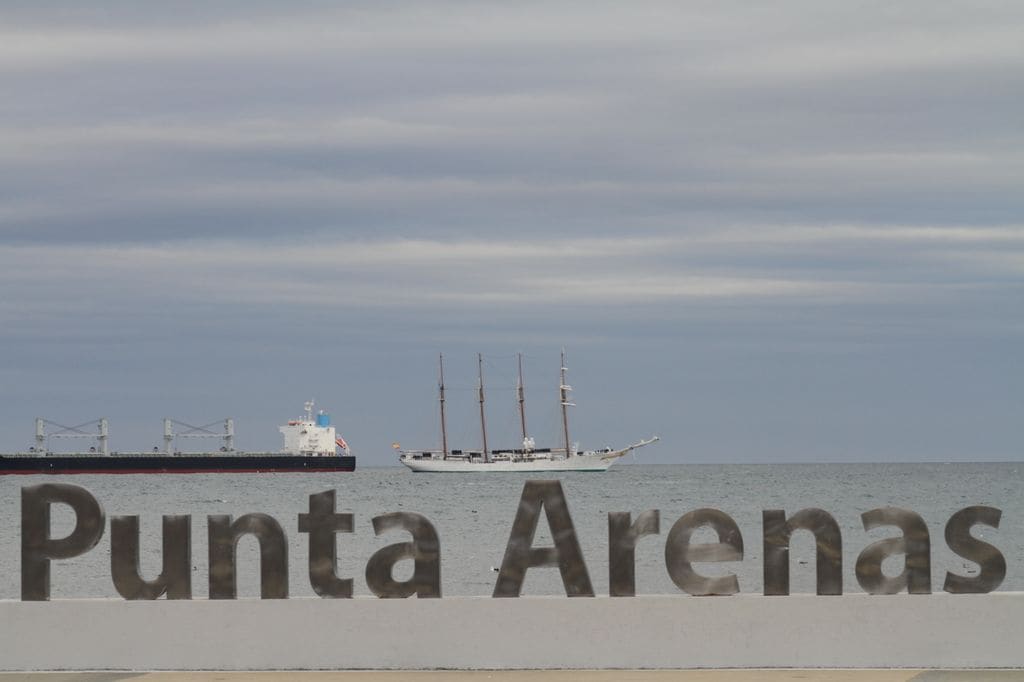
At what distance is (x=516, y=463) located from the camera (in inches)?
7249

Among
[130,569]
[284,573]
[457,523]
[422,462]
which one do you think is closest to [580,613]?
[284,573]

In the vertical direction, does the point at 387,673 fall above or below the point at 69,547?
below

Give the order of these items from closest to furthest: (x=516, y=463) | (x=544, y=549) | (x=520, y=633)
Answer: (x=520, y=633) → (x=544, y=549) → (x=516, y=463)

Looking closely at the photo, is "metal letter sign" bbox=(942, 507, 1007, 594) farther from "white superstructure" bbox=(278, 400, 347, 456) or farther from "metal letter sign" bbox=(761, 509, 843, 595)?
"white superstructure" bbox=(278, 400, 347, 456)

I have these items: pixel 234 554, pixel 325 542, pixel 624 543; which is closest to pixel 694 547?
pixel 624 543

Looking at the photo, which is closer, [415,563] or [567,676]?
[567,676]

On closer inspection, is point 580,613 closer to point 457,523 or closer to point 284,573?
point 284,573

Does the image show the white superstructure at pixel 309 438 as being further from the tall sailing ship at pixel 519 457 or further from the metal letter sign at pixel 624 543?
the metal letter sign at pixel 624 543

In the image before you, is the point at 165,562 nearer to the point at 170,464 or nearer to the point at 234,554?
the point at 234,554

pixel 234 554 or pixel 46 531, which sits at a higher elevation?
pixel 46 531

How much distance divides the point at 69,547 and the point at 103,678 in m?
1.44

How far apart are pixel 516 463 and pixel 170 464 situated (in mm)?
39259

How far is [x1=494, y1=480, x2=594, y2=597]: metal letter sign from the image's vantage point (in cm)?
1432

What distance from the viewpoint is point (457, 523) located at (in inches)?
3413
